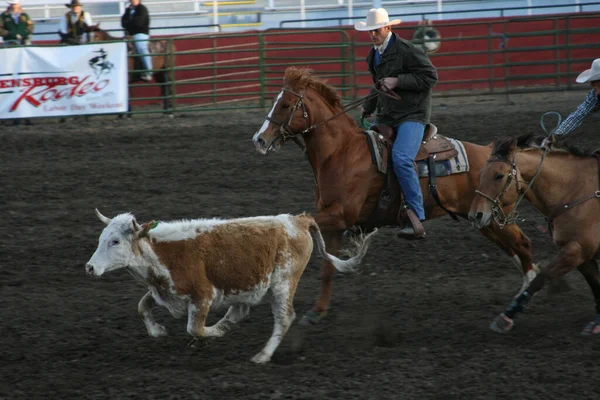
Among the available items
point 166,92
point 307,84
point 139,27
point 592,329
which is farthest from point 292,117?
point 139,27

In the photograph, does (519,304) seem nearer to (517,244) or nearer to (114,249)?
(517,244)

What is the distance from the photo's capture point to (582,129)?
12.6 m

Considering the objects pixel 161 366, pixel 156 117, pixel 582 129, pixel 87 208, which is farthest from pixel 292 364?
pixel 156 117

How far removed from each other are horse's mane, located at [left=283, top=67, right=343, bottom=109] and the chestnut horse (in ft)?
4.81

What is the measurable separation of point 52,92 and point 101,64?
0.91 meters

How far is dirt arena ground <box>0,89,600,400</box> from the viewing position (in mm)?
4965

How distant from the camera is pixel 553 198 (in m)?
5.97

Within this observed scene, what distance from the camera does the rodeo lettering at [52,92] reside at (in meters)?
13.9

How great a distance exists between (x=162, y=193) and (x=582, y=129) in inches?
249

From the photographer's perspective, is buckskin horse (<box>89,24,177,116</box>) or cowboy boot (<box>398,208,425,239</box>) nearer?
cowboy boot (<box>398,208,425,239</box>)

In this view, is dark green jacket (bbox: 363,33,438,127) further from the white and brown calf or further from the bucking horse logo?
the bucking horse logo

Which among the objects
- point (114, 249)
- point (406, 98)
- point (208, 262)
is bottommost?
point (208, 262)

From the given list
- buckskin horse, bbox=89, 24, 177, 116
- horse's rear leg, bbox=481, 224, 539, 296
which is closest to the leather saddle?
Result: horse's rear leg, bbox=481, 224, 539, 296

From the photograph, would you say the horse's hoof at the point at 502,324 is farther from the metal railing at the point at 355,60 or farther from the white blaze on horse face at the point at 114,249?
the metal railing at the point at 355,60
